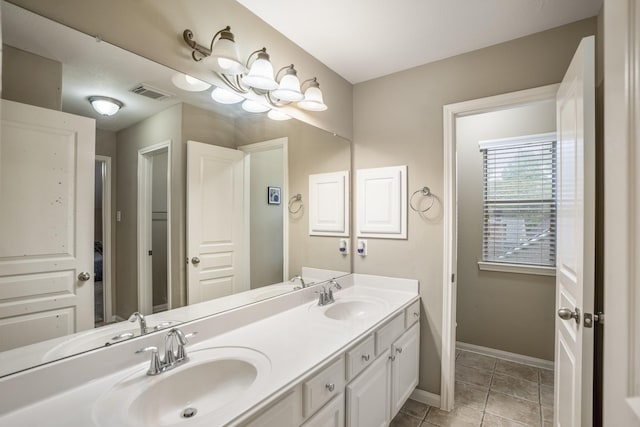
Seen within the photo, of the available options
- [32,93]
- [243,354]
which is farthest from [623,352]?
[32,93]

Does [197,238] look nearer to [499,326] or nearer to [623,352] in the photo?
[623,352]

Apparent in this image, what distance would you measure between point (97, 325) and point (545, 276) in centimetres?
320

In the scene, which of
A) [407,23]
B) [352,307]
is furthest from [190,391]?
[407,23]

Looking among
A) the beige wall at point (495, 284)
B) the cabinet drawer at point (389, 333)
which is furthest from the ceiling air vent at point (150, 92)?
the beige wall at point (495, 284)

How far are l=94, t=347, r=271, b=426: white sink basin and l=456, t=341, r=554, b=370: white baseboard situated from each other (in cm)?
260

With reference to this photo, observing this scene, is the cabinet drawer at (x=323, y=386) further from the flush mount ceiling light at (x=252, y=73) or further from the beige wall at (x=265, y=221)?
the flush mount ceiling light at (x=252, y=73)

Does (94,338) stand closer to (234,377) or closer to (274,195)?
(234,377)

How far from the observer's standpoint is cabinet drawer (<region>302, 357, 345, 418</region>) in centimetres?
109

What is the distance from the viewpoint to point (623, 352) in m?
0.64

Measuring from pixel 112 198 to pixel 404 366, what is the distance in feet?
6.03

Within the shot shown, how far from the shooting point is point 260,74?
4.98ft

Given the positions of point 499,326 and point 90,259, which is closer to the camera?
point 90,259

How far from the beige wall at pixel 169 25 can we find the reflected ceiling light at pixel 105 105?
0.68ft

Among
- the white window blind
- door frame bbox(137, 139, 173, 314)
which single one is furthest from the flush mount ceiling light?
the white window blind
